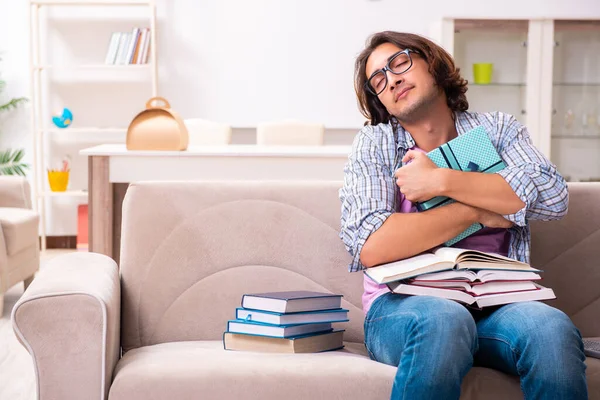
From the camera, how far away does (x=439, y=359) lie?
138cm

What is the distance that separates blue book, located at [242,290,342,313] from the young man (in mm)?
98

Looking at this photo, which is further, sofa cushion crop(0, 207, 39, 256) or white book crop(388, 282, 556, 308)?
sofa cushion crop(0, 207, 39, 256)

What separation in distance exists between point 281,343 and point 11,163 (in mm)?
4670

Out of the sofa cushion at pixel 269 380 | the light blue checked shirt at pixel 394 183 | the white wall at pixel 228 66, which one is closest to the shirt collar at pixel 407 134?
the light blue checked shirt at pixel 394 183

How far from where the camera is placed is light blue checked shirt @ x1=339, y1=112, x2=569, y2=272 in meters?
1.69

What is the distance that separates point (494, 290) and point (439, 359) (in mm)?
262

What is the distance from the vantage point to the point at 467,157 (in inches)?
68.0

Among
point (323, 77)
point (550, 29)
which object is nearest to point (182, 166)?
point (323, 77)

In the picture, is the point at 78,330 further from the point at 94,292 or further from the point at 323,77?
the point at 323,77

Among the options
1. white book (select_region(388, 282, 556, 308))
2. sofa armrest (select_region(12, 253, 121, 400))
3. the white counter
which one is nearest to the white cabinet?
the white counter

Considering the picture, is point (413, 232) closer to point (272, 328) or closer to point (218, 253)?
point (272, 328)

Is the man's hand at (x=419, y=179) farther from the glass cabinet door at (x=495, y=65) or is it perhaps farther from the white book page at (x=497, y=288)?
the glass cabinet door at (x=495, y=65)

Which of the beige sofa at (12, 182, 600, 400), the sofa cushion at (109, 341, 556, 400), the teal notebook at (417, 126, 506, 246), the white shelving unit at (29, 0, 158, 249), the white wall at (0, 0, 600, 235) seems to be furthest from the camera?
the white wall at (0, 0, 600, 235)

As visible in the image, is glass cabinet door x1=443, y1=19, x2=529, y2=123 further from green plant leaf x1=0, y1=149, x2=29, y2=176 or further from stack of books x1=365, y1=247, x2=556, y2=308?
stack of books x1=365, y1=247, x2=556, y2=308
